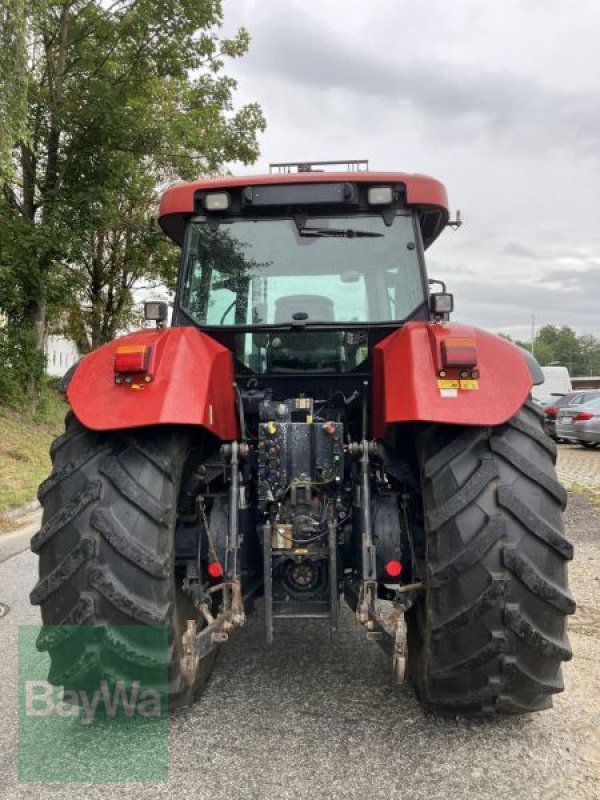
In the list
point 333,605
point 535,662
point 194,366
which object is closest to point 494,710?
point 535,662

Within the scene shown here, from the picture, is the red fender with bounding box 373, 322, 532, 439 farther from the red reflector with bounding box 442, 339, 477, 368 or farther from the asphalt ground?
the asphalt ground

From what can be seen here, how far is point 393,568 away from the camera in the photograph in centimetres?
311

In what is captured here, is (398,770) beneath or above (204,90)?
beneath

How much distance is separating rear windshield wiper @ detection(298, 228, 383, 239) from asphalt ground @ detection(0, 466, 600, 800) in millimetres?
2215

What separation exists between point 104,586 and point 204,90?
17.9m

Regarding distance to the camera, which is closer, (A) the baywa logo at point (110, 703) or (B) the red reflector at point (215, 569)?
(A) the baywa logo at point (110, 703)

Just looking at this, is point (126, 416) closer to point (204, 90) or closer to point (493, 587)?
point (493, 587)

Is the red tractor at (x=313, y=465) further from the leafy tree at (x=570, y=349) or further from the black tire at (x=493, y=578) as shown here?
the leafy tree at (x=570, y=349)

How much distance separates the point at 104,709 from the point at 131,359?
1.43 meters

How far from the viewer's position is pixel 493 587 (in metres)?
2.65

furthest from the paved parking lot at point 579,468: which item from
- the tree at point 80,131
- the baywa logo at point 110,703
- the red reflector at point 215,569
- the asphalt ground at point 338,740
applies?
the tree at point 80,131

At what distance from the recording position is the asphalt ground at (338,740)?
2604 millimetres

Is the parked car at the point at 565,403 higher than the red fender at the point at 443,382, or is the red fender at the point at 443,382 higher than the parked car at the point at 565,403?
the red fender at the point at 443,382

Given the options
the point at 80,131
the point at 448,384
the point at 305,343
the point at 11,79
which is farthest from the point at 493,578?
the point at 80,131
